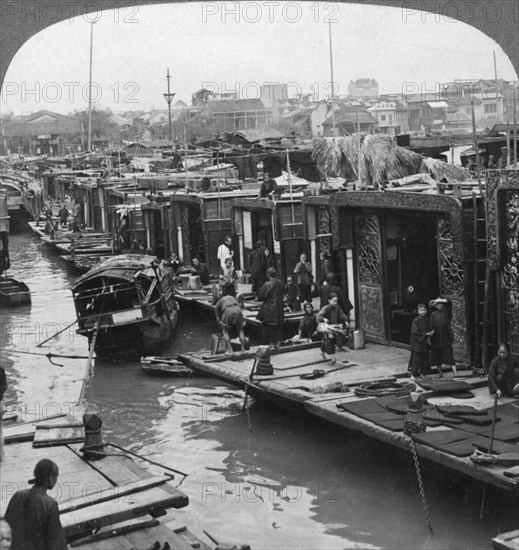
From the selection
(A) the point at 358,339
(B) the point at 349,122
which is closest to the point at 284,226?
(A) the point at 358,339

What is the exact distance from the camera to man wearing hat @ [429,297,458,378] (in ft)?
37.6

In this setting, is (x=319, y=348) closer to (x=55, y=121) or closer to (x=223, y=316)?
(x=223, y=316)

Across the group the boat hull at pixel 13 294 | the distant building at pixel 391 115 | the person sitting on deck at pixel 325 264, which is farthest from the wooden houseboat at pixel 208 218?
the distant building at pixel 391 115

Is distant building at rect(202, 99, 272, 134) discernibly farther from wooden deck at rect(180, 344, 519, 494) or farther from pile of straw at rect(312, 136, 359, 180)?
wooden deck at rect(180, 344, 519, 494)

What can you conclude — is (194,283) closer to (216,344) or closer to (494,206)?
(216,344)

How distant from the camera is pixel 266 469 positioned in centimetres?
1086

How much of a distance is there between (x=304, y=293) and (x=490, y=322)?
7365 millimetres

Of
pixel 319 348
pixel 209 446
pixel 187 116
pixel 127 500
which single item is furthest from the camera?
pixel 187 116

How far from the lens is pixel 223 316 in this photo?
1445 centimetres

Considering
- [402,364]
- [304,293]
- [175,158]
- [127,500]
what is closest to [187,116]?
[175,158]

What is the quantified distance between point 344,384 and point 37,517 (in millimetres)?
6634

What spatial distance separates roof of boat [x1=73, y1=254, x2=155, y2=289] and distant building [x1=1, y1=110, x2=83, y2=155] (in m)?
70.9

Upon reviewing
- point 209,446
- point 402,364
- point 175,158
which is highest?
point 175,158

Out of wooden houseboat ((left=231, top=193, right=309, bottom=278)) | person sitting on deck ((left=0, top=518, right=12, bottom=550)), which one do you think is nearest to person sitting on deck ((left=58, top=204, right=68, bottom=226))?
wooden houseboat ((left=231, top=193, right=309, bottom=278))
